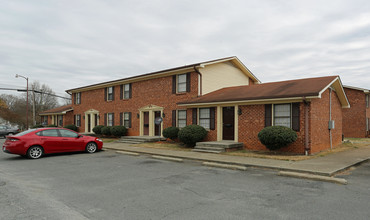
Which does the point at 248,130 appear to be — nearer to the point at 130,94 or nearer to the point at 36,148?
the point at 36,148

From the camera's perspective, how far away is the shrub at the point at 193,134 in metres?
14.1

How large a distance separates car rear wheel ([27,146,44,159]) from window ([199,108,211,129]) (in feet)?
28.5

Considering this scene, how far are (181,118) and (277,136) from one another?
24.7 ft

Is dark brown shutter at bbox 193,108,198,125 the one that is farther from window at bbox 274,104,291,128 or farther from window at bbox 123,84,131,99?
window at bbox 123,84,131,99

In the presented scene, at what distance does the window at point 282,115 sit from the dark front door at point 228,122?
2.62 meters

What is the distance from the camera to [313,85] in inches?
482

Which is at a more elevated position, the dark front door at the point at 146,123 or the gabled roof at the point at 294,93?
the gabled roof at the point at 294,93

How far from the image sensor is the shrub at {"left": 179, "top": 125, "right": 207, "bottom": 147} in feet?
46.2

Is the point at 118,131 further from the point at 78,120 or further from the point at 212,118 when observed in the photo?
the point at 78,120

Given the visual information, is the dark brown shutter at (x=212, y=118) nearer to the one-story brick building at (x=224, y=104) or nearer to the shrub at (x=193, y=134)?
the one-story brick building at (x=224, y=104)

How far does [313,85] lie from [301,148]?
10.7 ft

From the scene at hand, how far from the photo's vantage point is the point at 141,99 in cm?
2034

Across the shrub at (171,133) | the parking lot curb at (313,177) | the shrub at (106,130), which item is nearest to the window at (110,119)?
the shrub at (106,130)

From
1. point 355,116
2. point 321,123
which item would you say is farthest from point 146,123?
point 355,116
